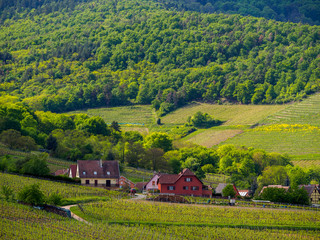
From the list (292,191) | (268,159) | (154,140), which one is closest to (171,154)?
(154,140)

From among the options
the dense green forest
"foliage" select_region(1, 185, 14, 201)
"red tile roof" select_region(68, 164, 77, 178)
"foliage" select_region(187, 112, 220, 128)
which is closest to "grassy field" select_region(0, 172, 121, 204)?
"foliage" select_region(1, 185, 14, 201)

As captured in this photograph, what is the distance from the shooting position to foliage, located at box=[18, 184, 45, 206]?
67.2 m

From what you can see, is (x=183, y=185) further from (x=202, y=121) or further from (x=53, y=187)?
(x=202, y=121)

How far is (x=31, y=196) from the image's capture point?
2640 inches

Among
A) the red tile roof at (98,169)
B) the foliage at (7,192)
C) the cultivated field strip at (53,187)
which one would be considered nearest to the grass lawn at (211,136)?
the red tile roof at (98,169)

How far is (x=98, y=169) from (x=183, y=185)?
12911 millimetres

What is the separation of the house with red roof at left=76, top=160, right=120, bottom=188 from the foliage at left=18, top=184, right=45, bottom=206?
25.3 metres

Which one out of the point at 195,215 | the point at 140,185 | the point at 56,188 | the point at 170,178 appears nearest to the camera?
the point at 195,215

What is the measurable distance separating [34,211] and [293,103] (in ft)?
467

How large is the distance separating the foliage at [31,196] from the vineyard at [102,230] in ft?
4.84

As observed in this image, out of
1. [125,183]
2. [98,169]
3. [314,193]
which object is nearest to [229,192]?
[125,183]

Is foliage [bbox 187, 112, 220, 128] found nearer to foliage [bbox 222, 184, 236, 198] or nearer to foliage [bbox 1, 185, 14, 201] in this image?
foliage [bbox 222, 184, 236, 198]

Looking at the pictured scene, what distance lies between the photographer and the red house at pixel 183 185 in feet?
303

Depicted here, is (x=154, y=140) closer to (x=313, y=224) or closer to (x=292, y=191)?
(x=292, y=191)
